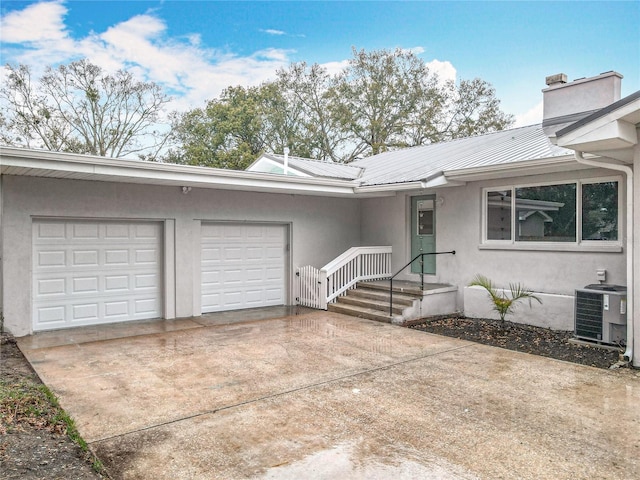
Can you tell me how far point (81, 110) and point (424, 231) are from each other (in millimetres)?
17604

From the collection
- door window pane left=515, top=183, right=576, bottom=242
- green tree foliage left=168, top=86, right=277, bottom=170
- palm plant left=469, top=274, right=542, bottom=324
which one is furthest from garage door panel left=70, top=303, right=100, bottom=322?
green tree foliage left=168, top=86, right=277, bottom=170

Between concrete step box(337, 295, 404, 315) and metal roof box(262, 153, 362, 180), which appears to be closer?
concrete step box(337, 295, 404, 315)

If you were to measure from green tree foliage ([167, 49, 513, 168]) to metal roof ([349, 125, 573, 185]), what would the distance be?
460 inches

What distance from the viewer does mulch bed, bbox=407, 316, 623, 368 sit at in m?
6.24

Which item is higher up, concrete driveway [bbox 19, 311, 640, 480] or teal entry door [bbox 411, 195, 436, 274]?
teal entry door [bbox 411, 195, 436, 274]

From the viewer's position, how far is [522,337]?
744cm

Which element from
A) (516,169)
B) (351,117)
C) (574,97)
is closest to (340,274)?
(516,169)

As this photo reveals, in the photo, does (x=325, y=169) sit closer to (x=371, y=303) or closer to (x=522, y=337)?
(x=371, y=303)

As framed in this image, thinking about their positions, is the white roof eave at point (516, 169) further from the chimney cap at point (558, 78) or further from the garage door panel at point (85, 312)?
the garage door panel at point (85, 312)

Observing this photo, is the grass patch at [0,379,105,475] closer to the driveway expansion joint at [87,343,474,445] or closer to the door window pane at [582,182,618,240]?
the driveway expansion joint at [87,343,474,445]

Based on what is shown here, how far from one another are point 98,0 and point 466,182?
1676 centimetres

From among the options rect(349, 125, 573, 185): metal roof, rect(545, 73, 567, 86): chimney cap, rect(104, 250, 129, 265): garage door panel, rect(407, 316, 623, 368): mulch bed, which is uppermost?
rect(545, 73, 567, 86): chimney cap

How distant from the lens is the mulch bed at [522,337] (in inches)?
246

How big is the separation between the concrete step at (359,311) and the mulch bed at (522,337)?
55 centimetres
